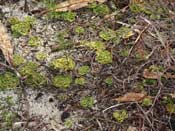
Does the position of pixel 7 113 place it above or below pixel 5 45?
below

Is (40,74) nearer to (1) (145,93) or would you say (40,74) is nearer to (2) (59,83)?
(2) (59,83)

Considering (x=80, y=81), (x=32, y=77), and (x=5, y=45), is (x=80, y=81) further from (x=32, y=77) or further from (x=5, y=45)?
(x=5, y=45)

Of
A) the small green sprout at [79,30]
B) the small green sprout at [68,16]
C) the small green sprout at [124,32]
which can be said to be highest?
the small green sprout at [68,16]

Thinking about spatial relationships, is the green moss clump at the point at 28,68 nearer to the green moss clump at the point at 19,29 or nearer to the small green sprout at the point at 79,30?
the green moss clump at the point at 19,29

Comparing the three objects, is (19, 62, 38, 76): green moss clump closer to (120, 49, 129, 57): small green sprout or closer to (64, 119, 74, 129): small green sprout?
(64, 119, 74, 129): small green sprout

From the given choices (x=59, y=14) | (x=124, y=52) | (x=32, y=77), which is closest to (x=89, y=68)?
(x=124, y=52)

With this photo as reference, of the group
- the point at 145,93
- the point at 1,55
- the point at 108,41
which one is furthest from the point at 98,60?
the point at 1,55

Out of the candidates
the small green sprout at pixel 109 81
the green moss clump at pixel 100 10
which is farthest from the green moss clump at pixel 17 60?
the green moss clump at pixel 100 10
